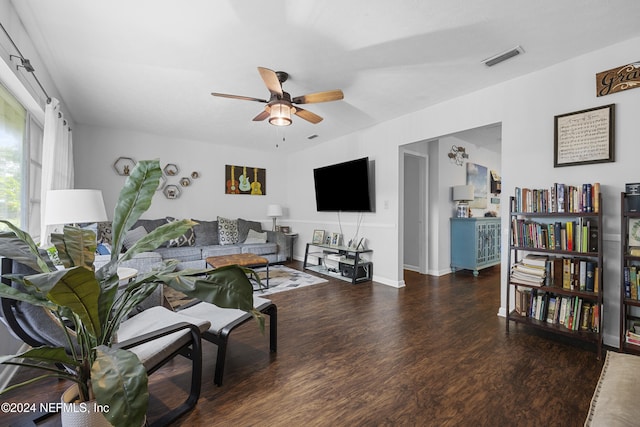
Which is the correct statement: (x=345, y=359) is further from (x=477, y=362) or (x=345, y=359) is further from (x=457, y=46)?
(x=457, y=46)

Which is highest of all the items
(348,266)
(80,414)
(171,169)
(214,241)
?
(171,169)

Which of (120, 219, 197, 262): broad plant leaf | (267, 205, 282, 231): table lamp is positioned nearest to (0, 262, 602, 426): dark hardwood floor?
(120, 219, 197, 262): broad plant leaf

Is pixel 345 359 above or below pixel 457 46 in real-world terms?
below

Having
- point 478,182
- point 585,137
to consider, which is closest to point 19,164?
point 585,137

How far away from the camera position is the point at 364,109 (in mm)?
3865

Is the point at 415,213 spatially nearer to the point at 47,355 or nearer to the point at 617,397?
the point at 617,397

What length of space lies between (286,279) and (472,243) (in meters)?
3.18

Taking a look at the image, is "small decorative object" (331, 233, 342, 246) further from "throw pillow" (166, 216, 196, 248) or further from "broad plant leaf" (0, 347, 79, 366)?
"broad plant leaf" (0, 347, 79, 366)

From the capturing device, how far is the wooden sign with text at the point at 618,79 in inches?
89.3

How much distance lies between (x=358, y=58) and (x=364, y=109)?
51.5 inches

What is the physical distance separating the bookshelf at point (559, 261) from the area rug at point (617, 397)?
1188mm

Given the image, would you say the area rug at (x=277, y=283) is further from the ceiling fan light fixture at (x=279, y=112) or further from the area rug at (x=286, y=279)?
the ceiling fan light fixture at (x=279, y=112)

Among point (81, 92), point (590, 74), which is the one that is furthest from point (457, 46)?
point (81, 92)

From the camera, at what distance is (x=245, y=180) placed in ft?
20.6
